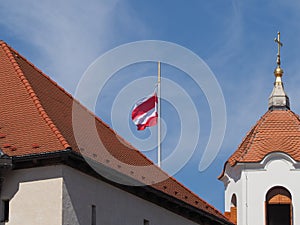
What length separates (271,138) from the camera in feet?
170

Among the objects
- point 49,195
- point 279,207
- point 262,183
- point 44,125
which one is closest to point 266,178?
point 262,183

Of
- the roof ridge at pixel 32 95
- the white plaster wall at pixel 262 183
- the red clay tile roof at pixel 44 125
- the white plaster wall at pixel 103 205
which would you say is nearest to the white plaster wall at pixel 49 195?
the white plaster wall at pixel 103 205

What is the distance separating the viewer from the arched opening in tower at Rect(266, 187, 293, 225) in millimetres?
51344

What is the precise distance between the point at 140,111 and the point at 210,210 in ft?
13.5

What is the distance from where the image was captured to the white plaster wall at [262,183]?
50938mm

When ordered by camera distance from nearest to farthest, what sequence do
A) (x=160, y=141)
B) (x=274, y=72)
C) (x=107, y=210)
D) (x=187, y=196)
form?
(x=107, y=210) < (x=187, y=196) < (x=160, y=141) < (x=274, y=72)

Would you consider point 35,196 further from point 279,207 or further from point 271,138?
point 279,207

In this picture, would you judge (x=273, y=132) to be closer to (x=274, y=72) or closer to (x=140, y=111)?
(x=274, y=72)

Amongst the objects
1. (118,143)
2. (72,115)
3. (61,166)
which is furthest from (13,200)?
(118,143)

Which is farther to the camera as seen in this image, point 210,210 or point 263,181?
point 263,181

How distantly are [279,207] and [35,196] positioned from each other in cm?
2053

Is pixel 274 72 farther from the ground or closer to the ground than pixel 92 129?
farther from the ground

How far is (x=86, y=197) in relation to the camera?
3434 centimetres

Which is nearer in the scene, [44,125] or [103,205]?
[44,125]
